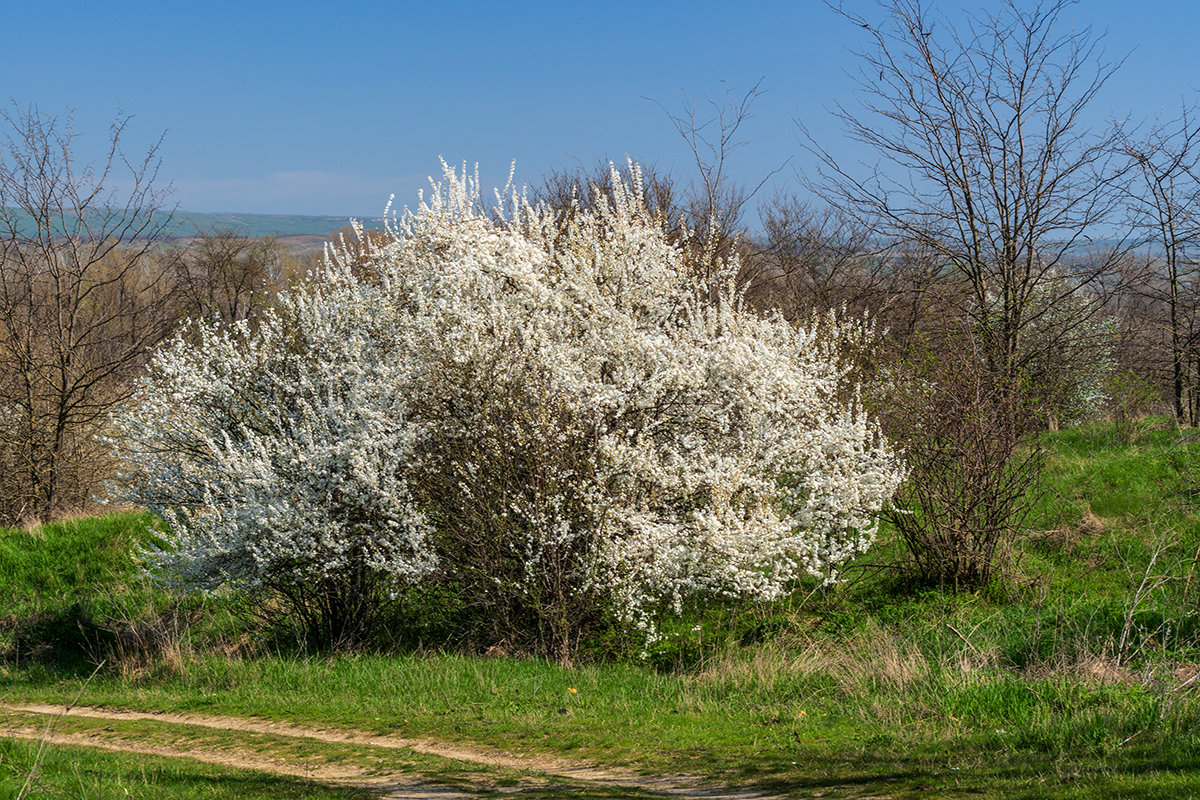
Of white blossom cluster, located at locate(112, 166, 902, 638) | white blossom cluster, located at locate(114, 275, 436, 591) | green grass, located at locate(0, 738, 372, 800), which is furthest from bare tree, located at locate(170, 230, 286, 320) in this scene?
green grass, located at locate(0, 738, 372, 800)

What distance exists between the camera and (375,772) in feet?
19.9

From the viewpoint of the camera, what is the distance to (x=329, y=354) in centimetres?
1062

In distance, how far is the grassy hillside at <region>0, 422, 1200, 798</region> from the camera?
215 inches

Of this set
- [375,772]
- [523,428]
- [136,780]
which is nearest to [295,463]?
[523,428]

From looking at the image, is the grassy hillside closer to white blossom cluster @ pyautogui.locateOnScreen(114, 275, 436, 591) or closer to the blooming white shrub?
the blooming white shrub

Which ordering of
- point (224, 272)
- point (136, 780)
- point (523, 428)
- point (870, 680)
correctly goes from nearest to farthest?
point (136, 780) → point (870, 680) → point (523, 428) → point (224, 272)

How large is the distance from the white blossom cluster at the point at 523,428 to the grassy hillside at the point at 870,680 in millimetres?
985

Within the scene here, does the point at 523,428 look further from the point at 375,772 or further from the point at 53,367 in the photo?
the point at 53,367

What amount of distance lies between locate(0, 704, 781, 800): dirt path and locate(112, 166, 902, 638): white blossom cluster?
199 cm

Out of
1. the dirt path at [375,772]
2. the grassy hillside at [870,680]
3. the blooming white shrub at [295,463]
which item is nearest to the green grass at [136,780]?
the dirt path at [375,772]

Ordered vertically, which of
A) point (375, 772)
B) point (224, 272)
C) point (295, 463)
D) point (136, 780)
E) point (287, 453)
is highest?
point (224, 272)

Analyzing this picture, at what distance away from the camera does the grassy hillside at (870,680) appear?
547 centimetres

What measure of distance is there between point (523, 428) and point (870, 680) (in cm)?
407

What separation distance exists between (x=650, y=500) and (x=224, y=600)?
674cm
